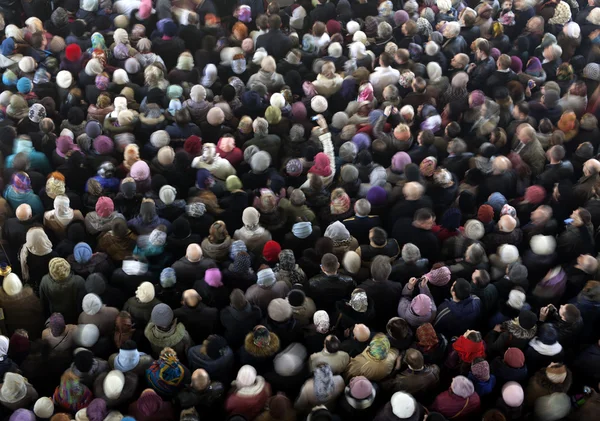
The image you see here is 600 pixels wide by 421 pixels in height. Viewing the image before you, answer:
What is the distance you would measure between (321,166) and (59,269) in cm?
344

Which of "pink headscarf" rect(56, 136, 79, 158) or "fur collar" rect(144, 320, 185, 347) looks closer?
"fur collar" rect(144, 320, 185, 347)

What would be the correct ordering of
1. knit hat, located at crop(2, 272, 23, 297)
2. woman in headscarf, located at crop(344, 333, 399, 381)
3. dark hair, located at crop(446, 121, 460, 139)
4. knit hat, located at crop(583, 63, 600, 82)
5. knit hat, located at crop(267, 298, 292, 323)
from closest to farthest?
1. woman in headscarf, located at crop(344, 333, 399, 381)
2. knit hat, located at crop(267, 298, 292, 323)
3. knit hat, located at crop(2, 272, 23, 297)
4. dark hair, located at crop(446, 121, 460, 139)
5. knit hat, located at crop(583, 63, 600, 82)

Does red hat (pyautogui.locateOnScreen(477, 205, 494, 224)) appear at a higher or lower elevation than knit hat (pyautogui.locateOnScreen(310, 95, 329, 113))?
higher

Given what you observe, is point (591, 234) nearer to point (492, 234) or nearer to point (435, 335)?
point (492, 234)

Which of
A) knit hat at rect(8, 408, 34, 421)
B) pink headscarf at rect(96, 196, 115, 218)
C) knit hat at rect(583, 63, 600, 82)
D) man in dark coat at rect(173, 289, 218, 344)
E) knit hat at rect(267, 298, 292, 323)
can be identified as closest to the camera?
knit hat at rect(8, 408, 34, 421)

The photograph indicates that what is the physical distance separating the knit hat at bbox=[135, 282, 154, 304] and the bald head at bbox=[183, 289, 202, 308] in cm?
35

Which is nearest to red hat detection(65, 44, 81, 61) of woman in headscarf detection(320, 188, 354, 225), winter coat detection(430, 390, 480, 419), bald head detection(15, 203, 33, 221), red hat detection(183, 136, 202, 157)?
red hat detection(183, 136, 202, 157)

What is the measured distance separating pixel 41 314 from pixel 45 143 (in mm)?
2668

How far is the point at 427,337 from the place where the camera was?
6.21 meters

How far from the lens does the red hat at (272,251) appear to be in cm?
712

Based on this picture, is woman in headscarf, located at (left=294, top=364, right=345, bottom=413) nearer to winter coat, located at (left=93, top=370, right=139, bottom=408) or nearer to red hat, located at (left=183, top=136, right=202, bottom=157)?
winter coat, located at (left=93, top=370, right=139, bottom=408)

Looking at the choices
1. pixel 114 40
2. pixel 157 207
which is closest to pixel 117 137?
pixel 157 207

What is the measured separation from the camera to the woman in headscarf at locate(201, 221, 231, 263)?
7.02 meters

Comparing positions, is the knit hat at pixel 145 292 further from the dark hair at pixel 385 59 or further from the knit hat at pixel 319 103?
the dark hair at pixel 385 59
